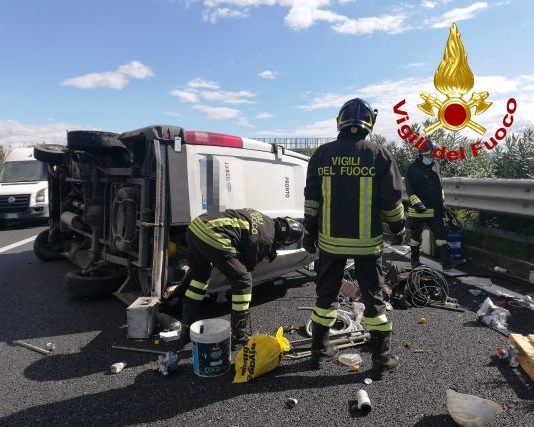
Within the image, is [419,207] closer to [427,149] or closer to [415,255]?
[415,255]

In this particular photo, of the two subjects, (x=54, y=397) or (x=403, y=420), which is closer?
(x=403, y=420)

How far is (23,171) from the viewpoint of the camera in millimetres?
13141

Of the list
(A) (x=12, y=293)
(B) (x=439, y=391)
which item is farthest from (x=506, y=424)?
(A) (x=12, y=293)

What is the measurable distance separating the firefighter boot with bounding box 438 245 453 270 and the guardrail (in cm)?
81

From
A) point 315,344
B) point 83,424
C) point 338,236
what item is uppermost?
point 338,236

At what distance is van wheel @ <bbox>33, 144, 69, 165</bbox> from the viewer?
237 inches

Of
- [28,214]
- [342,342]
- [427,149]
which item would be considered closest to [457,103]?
[427,149]

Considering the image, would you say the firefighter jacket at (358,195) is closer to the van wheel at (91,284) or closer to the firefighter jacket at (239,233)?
the firefighter jacket at (239,233)

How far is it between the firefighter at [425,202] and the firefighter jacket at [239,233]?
333cm

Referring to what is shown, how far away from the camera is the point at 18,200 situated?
1191cm

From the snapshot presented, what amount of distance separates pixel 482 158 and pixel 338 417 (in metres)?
7.14

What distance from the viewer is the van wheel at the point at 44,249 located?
7098 millimetres

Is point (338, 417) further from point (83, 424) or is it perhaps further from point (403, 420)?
point (83, 424)

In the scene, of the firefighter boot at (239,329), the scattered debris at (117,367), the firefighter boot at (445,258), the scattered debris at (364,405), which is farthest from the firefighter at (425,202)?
the scattered debris at (117,367)
